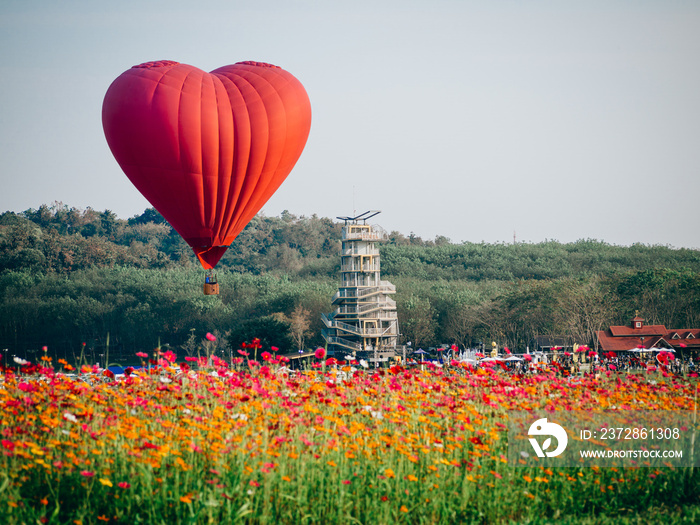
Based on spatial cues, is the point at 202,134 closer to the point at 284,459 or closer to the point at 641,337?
the point at 284,459

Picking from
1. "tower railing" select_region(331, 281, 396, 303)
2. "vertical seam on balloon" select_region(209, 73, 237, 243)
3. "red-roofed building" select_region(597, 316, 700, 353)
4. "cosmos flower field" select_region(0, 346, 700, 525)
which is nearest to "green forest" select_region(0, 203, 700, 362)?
"red-roofed building" select_region(597, 316, 700, 353)

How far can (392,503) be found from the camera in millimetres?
7012

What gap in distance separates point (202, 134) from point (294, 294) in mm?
37789

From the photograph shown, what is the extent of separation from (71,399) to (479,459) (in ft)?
15.7

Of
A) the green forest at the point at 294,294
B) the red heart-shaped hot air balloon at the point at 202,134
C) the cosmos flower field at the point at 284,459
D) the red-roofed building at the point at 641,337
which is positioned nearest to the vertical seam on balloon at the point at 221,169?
the red heart-shaped hot air balloon at the point at 202,134

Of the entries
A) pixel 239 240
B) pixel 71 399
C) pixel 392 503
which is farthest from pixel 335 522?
pixel 239 240

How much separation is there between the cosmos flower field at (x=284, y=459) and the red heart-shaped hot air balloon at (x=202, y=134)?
327 inches

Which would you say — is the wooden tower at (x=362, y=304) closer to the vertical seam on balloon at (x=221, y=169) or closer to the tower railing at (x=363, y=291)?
the tower railing at (x=363, y=291)

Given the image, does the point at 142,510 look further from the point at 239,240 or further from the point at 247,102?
the point at 239,240

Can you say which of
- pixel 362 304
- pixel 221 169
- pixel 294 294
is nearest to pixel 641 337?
pixel 362 304

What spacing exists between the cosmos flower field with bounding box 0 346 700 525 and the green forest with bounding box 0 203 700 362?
1022 inches

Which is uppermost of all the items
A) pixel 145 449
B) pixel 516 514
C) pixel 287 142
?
pixel 287 142

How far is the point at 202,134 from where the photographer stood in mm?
16406

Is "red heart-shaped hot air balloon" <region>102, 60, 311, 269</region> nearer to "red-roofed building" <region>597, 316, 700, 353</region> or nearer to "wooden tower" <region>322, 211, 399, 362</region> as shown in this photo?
"wooden tower" <region>322, 211, 399, 362</region>
